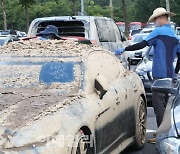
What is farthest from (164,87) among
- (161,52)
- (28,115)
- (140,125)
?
(161,52)

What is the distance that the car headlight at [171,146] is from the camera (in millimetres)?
4405

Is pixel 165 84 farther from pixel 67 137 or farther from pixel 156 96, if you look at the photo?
pixel 156 96

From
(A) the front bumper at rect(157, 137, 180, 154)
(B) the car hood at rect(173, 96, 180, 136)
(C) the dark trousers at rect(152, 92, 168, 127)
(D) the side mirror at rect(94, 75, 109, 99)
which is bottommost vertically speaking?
(C) the dark trousers at rect(152, 92, 168, 127)

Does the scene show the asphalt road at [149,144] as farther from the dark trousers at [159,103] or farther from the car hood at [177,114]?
the car hood at [177,114]

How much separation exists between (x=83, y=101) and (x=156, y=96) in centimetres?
235

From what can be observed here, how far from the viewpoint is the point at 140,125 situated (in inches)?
297

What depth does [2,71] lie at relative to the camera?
6.61 meters

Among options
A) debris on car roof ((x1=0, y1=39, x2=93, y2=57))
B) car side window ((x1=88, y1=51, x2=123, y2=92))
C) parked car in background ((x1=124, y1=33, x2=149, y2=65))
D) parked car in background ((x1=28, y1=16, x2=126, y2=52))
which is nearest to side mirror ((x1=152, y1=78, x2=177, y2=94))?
car side window ((x1=88, y1=51, x2=123, y2=92))

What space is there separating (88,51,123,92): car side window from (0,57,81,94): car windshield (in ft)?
→ 0.51

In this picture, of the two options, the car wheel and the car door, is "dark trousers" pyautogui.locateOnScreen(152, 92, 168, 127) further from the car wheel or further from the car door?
the car door

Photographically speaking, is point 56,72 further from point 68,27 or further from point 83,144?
point 68,27

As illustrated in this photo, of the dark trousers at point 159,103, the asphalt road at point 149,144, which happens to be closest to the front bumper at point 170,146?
the asphalt road at point 149,144

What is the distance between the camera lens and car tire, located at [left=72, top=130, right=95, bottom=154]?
203 inches

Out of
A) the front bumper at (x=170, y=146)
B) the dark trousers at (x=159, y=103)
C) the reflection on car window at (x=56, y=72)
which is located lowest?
the dark trousers at (x=159, y=103)
